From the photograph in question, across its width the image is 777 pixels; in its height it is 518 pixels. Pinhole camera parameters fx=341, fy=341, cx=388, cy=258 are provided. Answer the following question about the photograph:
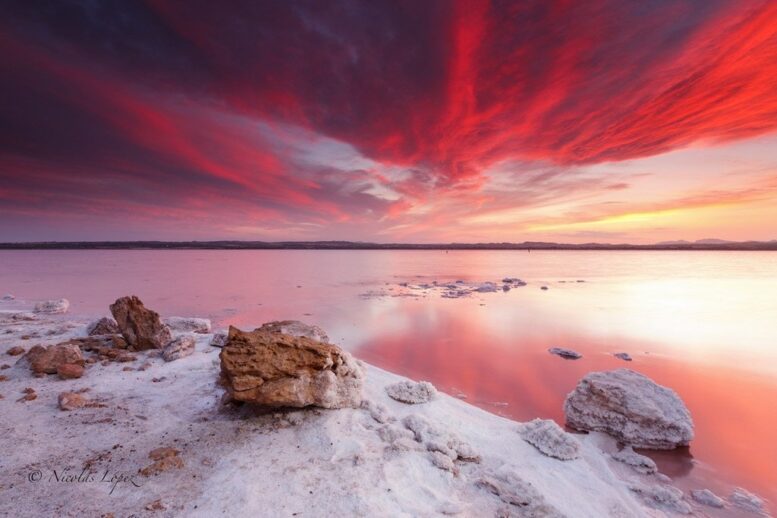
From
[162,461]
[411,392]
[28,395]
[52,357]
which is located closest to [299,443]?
[162,461]

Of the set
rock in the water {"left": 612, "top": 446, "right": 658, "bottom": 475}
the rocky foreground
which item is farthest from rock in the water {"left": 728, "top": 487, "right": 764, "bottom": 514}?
rock in the water {"left": 612, "top": 446, "right": 658, "bottom": 475}

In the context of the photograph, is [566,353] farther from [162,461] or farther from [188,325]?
[188,325]

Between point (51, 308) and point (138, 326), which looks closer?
point (138, 326)

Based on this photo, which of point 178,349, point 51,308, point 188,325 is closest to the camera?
point 178,349

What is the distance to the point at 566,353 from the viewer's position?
1129cm

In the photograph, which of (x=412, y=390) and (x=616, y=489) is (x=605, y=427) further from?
(x=412, y=390)

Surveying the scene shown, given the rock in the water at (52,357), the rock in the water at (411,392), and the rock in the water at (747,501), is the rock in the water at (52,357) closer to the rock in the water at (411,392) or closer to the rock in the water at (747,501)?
the rock in the water at (411,392)

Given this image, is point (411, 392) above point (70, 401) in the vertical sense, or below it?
below

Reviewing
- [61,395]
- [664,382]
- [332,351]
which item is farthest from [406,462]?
[664,382]

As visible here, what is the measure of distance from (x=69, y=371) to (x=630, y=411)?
36.1ft

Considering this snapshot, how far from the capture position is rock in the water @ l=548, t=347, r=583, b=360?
1108 centimetres

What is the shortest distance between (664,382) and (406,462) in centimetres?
849

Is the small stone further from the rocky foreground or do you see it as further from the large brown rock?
the large brown rock

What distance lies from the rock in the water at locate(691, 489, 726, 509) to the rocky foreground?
0.8 inches
